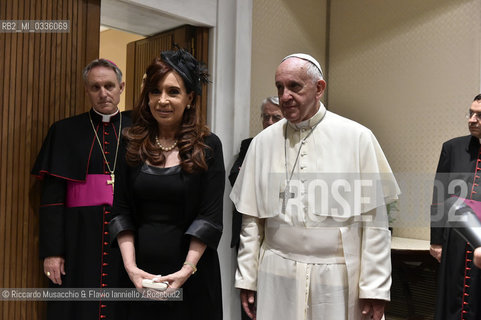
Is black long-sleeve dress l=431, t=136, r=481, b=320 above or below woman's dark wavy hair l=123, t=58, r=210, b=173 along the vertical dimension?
below

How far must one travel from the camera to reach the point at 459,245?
3.43 m

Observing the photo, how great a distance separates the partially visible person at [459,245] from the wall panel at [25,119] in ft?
8.93

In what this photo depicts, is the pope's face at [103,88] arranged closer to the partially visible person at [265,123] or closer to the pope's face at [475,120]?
the partially visible person at [265,123]

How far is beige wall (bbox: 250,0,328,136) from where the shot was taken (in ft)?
15.5

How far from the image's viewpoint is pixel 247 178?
2.58 metres

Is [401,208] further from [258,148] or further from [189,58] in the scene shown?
[189,58]

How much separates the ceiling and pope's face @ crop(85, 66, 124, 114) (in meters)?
0.79

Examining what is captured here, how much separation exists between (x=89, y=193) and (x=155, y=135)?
886 mm

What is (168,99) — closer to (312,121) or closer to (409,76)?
(312,121)

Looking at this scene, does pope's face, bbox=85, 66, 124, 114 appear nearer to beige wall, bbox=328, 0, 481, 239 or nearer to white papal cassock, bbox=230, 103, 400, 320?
white papal cassock, bbox=230, 103, 400, 320

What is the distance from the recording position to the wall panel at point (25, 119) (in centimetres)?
298

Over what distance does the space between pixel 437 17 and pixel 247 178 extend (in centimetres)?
319

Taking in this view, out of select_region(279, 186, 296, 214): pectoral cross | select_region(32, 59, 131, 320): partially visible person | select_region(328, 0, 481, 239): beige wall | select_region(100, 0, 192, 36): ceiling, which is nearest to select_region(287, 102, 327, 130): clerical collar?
select_region(279, 186, 296, 214): pectoral cross

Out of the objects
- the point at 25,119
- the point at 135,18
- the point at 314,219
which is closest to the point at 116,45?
the point at 135,18
